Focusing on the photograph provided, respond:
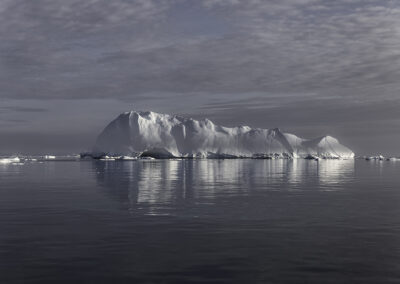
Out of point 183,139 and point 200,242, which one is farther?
point 183,139

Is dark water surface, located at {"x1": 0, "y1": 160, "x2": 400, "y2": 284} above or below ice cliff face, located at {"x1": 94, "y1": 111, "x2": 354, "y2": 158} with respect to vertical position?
below

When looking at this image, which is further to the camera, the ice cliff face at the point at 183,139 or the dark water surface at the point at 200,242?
the ice cliff face at the point at 183,139

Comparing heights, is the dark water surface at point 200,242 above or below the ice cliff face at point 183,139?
below

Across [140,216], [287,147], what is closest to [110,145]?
[287,147]

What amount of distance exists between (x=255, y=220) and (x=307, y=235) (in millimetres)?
3079

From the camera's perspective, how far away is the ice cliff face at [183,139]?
152250mm

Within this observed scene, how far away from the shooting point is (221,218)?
16875 mm

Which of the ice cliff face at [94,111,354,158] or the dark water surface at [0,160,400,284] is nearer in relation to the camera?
the dark water surface at [0,160,400,284]

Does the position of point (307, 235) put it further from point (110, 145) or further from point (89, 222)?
point (110, 145)

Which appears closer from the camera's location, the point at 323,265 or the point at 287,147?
the point at 323,265

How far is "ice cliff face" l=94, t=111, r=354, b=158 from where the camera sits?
152 metres

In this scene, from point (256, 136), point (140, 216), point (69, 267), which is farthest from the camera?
point (256, 136)

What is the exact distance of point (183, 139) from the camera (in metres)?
168

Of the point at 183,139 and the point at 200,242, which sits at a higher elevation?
the point at 183,139
